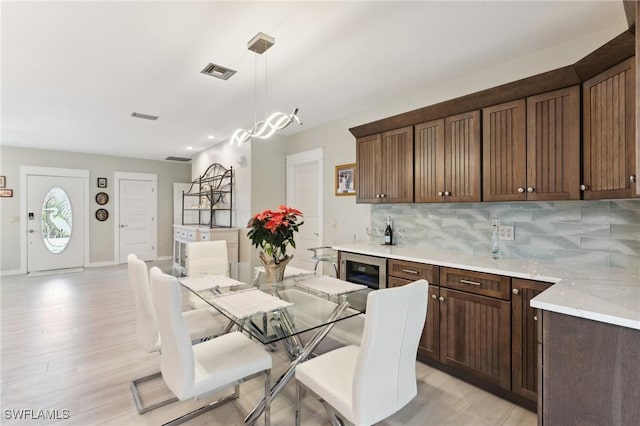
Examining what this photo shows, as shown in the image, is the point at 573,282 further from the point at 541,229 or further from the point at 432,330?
the point at 432,330

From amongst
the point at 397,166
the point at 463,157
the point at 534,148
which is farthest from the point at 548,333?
the point at 397,166

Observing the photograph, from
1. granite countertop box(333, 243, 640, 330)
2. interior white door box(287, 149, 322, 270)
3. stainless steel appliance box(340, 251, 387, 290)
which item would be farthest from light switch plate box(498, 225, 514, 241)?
interior white door box(287, 149, 322, 270)

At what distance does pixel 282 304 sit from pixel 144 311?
0.94 m

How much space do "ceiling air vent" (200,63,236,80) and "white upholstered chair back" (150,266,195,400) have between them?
6.53ft

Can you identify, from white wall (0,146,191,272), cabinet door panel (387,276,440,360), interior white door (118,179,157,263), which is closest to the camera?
cabinet door panel (387,276,440,360)

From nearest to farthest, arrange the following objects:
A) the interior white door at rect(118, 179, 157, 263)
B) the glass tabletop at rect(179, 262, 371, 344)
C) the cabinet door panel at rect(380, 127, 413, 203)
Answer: the glass tabletop at rect(179, 262, 371, 344), the cabinet door panel at rect(380, 127, 413, 203), the interior white door at rect(118, 179, 157, 263)

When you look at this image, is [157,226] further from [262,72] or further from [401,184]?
[401,184]

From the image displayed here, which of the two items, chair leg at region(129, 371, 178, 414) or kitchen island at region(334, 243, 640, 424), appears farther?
chair leg at region(129, 371, 178, 414)

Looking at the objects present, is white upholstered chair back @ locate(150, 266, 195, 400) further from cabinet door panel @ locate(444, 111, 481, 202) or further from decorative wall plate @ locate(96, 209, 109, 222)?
decorative wall plate @ locate(96, 209, 109, 222)

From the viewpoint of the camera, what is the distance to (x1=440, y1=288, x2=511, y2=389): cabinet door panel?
6.86 feet

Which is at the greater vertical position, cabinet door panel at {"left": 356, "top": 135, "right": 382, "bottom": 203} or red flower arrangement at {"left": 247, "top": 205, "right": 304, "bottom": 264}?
cabinet door panel at {"left": 356, "top": 135, "right": 382, "bottom": 203}

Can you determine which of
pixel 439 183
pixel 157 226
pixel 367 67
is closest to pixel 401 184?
pixel 439 183

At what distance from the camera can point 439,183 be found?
275 cm

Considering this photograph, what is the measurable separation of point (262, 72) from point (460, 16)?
1.66m
